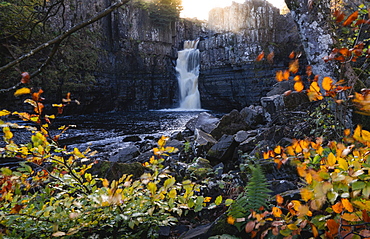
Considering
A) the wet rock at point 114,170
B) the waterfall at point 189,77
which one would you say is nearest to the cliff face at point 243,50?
the waterfall at point 189,77

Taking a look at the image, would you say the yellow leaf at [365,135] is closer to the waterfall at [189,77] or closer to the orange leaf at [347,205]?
the orange leaf at [347,205]

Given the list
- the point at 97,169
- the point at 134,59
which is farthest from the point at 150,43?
the point at 97,169

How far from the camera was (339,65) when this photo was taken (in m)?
2.92

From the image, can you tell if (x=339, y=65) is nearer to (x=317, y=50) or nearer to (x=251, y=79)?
(x=317, y=50)

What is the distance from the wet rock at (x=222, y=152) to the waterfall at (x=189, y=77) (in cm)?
2876

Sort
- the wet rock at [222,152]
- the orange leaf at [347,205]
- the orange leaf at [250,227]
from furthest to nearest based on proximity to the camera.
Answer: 1. the wet rock at [222,152]
2. the orange leaf at [250,227]
3. the orange leaf at [347,205]

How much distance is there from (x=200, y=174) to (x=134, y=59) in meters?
32.4

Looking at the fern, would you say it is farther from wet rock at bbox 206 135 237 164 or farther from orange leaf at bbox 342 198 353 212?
wet rock at bbox 206 135 237 164

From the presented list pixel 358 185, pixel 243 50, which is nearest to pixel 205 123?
pixel 358 185

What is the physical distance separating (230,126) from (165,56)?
102 feet

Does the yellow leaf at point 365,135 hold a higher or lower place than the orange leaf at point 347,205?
higher

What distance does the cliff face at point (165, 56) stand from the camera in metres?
29.4

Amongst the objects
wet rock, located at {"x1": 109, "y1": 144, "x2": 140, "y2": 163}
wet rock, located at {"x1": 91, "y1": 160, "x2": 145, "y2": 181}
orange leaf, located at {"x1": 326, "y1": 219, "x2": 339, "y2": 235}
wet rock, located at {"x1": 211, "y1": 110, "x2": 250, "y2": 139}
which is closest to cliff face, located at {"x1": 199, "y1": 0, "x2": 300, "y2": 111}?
wet rock, located at {"x1": 211, "y1": 110, "x2": 250, "y2": 139}

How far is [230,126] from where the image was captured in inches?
309
